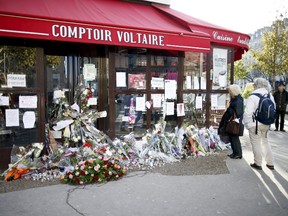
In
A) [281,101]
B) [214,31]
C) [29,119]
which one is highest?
[214,31]

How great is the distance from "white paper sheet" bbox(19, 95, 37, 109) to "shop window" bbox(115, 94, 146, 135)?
167cm

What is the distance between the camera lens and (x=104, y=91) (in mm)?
6441

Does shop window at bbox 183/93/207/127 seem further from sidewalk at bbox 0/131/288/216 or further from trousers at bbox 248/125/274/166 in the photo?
sidewalk at bbox 0/131/288/216

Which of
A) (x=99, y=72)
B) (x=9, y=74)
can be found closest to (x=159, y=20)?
(x=99, y=72)

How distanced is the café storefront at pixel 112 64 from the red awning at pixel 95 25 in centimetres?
2

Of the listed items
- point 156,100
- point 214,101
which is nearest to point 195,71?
point 214,101

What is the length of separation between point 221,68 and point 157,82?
2050 mm

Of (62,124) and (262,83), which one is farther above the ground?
(262,83)

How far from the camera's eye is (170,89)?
647 cm

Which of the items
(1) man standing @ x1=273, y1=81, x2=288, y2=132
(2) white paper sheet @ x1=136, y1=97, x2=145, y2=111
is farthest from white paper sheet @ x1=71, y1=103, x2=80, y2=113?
(1) man standing @ x1=273, y1=81, x2=288, y2=132

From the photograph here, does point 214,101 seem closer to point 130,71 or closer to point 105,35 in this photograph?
point 130,71

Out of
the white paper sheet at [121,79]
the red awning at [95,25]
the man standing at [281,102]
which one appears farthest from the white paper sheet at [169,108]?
the man standing at [281,102]

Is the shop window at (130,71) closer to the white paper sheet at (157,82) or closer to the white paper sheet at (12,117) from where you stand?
the white paper sheet at (157,82)

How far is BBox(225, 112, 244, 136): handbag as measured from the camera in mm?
Result: 5953
